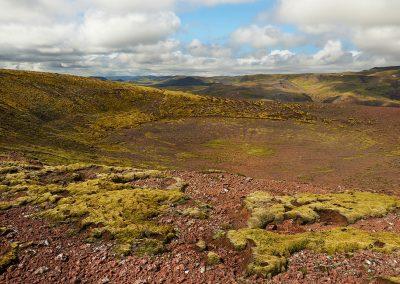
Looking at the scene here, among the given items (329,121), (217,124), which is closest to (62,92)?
(217,124)

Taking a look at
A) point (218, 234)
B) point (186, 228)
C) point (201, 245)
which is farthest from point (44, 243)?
point (218, 234)

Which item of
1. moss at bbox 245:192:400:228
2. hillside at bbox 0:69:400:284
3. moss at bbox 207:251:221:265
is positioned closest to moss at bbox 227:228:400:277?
hillside at bbox 0:69:400:284

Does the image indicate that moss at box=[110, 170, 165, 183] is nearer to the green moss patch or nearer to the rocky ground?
the green moss patch

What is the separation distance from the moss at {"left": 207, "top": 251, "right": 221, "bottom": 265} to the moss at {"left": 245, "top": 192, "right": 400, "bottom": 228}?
473 cm

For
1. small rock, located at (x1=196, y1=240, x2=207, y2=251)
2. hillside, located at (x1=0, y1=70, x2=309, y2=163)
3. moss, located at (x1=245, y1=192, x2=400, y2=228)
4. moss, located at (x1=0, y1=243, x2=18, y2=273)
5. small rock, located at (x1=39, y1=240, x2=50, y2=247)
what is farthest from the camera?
hillside, located at (x1=0, y1=70, x2=309, y2=163)

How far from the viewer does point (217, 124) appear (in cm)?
13175

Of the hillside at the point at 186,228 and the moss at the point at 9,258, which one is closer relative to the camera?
the hillside at the point at 186,228

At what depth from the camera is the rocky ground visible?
18031mm

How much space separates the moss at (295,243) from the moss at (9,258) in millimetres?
12241

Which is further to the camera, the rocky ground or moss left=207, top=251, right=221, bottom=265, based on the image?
moss left=207, top=251, right=221, bottom=265

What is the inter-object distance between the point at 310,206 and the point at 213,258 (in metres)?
Result: 10.8

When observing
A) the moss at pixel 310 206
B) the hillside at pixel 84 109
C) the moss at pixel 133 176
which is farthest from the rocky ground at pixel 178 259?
the hillside at pixel 84 109

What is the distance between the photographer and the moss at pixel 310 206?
992 inches

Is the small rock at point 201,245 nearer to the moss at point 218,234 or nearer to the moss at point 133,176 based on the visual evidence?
the moss at point 218,234
